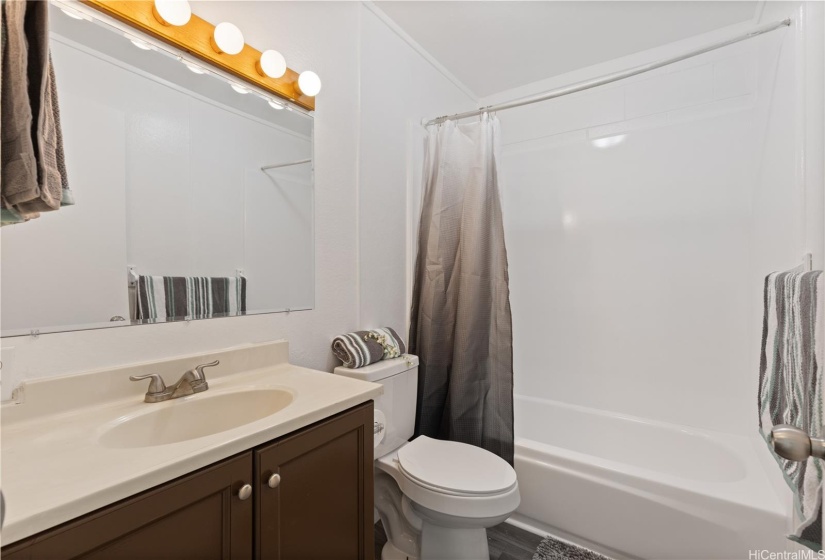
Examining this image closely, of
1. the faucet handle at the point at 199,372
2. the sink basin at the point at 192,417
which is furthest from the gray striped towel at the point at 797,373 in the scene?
the faucet handle at the point at 199,372

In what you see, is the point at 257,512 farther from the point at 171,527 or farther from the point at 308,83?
the point at 308,83

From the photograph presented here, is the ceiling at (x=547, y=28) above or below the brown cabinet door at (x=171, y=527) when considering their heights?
above

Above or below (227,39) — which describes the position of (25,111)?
below

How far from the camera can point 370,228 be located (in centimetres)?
194

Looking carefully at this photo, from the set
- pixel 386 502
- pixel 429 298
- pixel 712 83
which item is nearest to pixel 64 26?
pixel 429 298

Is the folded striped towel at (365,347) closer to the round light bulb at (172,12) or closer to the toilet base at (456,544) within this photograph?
the toilet base at (456,544)

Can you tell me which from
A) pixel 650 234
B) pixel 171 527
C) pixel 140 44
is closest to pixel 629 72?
pixel 650 234

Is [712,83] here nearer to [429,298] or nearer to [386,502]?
[429,298]

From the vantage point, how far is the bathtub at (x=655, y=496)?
1.40m

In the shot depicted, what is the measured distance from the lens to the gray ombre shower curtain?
1.91 meters

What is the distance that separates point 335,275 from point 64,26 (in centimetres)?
111

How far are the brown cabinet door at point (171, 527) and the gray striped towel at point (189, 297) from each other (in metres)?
0.58

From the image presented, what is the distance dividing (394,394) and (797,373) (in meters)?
1.29

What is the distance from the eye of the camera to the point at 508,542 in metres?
1.78
